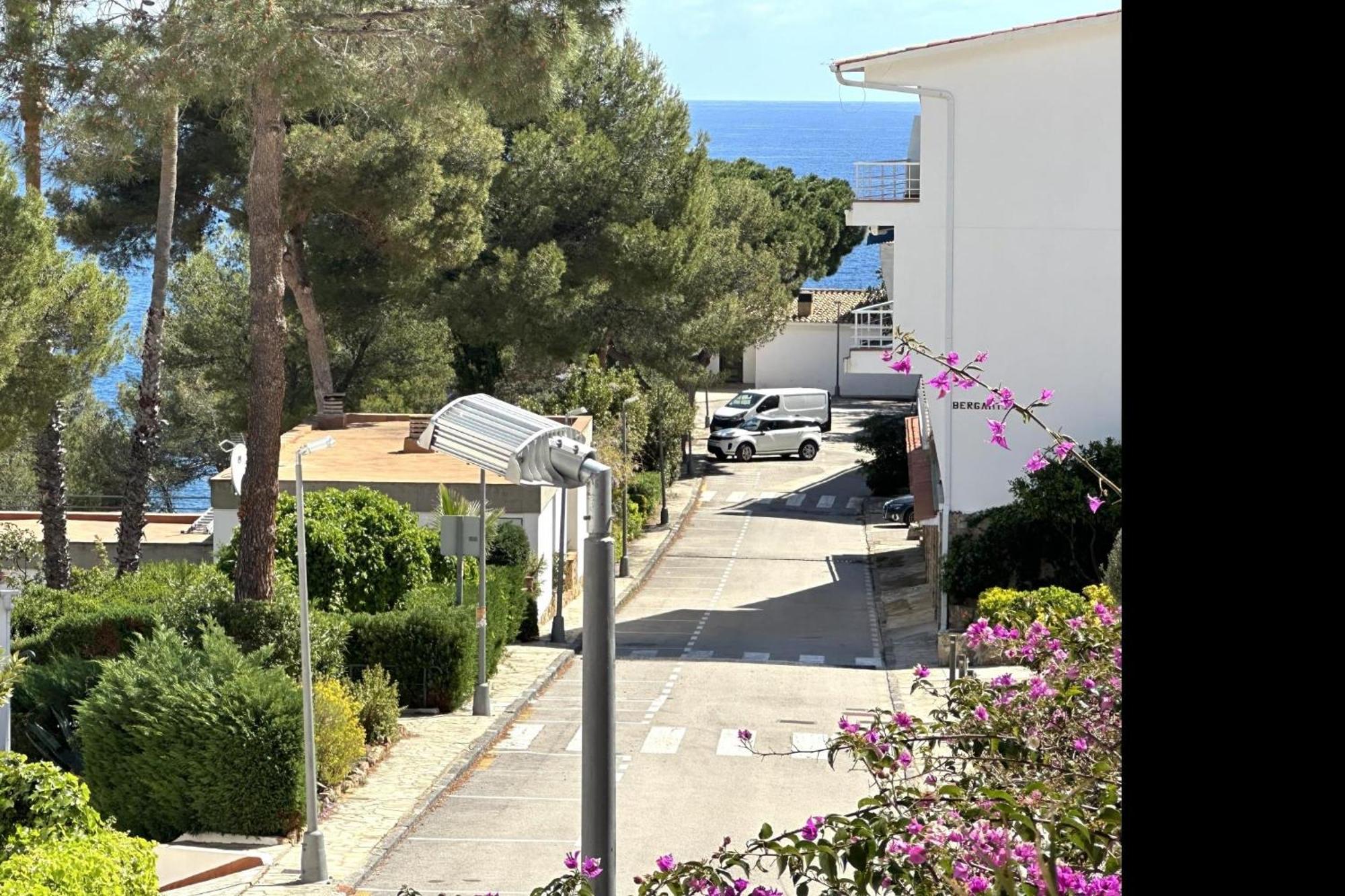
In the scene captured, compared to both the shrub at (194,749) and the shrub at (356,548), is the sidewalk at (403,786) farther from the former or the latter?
the shrub at (356,548)

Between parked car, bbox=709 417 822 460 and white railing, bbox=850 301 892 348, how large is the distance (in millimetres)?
4209

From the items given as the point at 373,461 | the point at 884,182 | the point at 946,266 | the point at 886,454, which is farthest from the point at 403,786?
the point at 886,454

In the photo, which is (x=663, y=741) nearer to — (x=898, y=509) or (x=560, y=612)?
(x=560, y=612)

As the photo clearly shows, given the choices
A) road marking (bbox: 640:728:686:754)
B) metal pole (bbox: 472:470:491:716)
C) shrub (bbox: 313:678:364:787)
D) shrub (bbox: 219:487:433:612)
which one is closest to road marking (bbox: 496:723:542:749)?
metal pole (bbox: 472:470:491:716)

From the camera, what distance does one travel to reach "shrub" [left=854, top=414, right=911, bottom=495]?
4800 centimetres

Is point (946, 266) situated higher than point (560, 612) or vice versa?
Answer: point (946, 266)

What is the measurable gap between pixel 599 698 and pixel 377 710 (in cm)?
1435

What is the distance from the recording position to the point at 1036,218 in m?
27.8

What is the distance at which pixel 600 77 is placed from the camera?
4438cm

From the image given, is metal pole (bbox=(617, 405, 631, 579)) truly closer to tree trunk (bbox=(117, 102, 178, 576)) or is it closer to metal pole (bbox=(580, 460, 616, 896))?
tree trunk (bbox=(117, 102, 178, 576))

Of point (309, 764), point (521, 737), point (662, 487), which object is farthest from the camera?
point (662, 487)

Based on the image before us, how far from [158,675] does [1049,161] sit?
1798 centimetres
